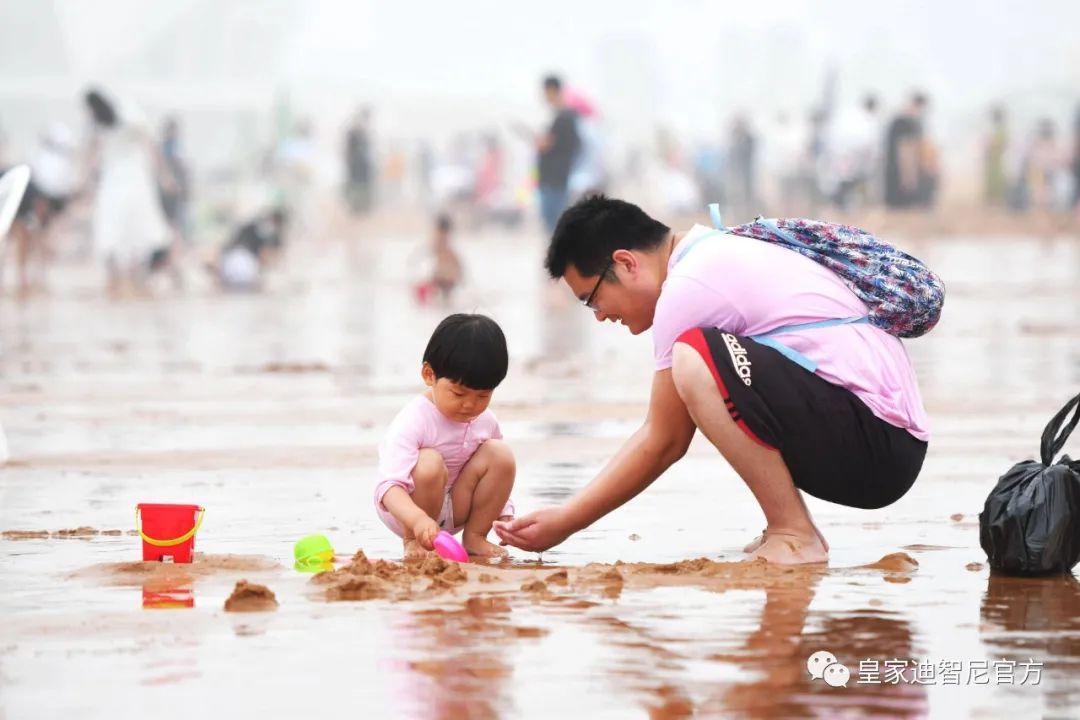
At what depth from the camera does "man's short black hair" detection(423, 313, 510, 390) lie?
5609 mm

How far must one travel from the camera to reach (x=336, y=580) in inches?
203

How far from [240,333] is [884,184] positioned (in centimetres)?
1954

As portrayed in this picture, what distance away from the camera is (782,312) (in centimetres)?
554

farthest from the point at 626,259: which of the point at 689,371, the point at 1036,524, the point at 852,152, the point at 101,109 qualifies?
the point at 852,152

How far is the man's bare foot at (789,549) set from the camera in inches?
217

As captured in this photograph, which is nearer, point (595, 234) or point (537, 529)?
point (595, 234)

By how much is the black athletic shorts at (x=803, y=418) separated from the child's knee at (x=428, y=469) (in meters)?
0.82

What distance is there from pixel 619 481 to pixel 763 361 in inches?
22.7

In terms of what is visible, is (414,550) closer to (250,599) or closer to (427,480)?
(427,480)

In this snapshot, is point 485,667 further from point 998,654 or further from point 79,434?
point 79,434

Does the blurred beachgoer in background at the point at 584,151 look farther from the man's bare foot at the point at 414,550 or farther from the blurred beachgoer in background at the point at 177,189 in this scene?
the man's bare foot at the point at 414,550

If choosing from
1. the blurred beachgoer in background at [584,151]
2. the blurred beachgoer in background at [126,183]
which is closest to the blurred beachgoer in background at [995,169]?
the blurred beachgoer in background at [584,151]

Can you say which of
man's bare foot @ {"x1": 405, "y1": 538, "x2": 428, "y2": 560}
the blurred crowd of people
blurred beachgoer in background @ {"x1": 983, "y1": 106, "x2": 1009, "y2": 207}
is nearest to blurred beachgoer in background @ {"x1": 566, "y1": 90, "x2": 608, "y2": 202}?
the blurred crowd of people

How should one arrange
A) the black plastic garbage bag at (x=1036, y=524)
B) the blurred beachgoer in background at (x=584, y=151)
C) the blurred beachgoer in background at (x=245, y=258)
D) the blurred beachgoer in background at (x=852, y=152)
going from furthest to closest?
1. the blurred beachgoer in background at (x=852, y=152)
2. the blurred beachgoer in background at (x=245, y=258)
3. the blurred beachgoer in background at (x=584, y=151)
4. the black plastic garbage bag at (x=1036, y=524)
